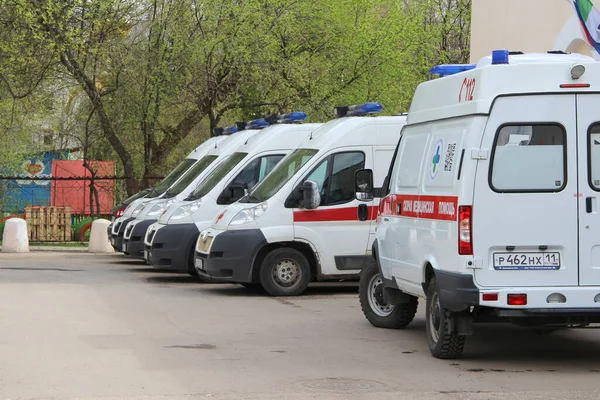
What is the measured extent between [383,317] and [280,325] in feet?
3.65

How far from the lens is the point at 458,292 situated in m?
9.11

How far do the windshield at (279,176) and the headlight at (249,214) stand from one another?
0.54 ft

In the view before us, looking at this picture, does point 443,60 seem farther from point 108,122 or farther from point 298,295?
point 298,295

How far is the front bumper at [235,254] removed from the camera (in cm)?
1535

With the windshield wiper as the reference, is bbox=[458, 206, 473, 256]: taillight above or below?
below

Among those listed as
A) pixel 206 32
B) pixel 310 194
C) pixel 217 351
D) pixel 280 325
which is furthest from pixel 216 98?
pixel 217 351

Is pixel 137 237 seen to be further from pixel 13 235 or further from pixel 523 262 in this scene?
pixel 523 262

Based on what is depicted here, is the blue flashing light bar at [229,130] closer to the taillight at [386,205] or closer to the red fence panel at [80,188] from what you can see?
the taillight at [386,205]

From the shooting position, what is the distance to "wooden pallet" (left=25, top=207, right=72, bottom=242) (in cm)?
2881

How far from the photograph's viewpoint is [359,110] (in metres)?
15.4

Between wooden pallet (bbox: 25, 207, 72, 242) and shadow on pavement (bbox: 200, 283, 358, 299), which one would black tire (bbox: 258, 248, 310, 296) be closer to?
shadow on pavement (bbox: 200, 283, 358, 299)

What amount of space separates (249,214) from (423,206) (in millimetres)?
5735

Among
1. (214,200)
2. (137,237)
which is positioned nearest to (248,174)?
(214,200)

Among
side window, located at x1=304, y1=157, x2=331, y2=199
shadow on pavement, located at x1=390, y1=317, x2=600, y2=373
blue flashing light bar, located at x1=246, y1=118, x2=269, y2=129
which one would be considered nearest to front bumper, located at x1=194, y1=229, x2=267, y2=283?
side window, located at x1=304, y1=157, x2=331, y2=199
